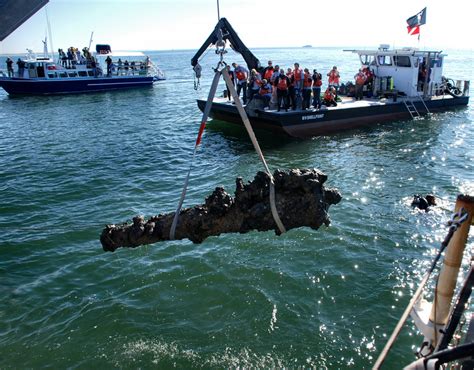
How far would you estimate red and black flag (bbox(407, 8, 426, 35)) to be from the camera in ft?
76.5

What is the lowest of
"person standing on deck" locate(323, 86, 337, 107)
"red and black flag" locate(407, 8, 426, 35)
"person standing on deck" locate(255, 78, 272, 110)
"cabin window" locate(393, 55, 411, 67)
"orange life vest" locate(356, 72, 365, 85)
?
"person standing on deck" locate(323, 86, 337, 107)

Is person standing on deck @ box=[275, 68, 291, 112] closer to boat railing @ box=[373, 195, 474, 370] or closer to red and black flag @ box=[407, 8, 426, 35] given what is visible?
red and black flag @ box=[407, 8, 426, 35]

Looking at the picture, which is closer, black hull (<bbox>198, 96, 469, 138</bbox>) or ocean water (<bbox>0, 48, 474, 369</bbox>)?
ocean water (<bbox>0, 48, 474, 369</bbox>)

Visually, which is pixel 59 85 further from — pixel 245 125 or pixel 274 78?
pixel 245 125

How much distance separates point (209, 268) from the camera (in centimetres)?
913

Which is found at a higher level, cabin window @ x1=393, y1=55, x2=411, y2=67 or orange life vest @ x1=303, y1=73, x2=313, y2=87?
cabin window @ x1=393, y1=55, x2=411, y2=67

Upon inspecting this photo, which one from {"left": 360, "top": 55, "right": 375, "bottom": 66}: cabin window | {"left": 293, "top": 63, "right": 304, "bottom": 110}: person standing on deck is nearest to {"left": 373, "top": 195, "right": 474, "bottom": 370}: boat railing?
{"left": 293, "top": 63, "right": 304, "bottom": 110}: person standing on deck

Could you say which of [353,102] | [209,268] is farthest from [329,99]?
[209,268]

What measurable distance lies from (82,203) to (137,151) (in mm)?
6639

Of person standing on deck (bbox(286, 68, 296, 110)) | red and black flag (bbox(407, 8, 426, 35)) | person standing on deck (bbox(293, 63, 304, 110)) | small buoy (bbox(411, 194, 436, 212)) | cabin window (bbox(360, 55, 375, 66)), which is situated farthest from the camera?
cabin window (bbox(360, 55, 375, 66))

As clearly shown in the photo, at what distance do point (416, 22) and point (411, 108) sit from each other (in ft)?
15.8

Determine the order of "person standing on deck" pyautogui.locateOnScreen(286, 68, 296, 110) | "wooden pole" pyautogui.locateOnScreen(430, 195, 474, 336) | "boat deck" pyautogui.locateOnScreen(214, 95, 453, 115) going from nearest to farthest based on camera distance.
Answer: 1. "wooden pole" pyautogui.locateOnScreen(430, 195, 474, 336)
2. "person standing on deck" pyautogui.locateOnScreen(286, 68, 296, 110)
3. "boat deck" pyautogui.locateOnScreen(214, 95, 453, 115)

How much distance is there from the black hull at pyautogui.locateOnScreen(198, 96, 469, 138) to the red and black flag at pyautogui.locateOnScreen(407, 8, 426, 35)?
4.09m

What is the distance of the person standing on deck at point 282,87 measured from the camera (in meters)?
19.0
